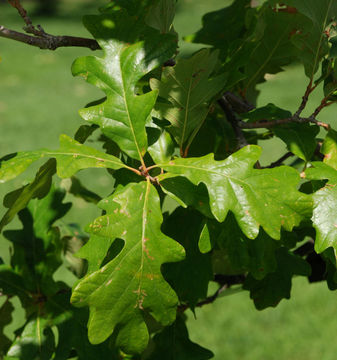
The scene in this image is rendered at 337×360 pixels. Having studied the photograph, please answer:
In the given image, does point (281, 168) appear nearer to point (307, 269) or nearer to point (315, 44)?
point (315, 44)

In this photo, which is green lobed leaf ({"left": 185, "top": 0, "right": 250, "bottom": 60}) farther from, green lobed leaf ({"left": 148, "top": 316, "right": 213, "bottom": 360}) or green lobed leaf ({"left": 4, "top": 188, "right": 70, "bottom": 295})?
green lobed leaf ({"left": 148, "top": 316, "right": 213, "bottom": 360})

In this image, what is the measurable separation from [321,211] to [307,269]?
452 mm

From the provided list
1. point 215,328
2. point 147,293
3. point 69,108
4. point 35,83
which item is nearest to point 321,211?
point 147,293

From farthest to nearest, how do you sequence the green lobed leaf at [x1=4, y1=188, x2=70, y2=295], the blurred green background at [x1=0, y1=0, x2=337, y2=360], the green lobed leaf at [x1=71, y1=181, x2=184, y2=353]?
the blurred green background at [x1=0, y1=0, x2=337, y2=360]
the green lobed leaf at [x1=4, y1=188, x2=70, y2=295]
the green lobed leaf at [x1=71, y1=181, x2=184, y2=353]

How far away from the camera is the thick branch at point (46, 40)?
1131 mm

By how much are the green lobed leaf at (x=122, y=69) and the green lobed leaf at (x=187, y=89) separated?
0.16 ft

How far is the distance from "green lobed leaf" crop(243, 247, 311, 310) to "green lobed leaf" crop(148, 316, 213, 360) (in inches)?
8.0

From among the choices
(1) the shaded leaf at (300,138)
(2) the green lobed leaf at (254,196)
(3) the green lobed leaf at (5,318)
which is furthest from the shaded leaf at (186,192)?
(3) the green lobed leaf at (5,318)

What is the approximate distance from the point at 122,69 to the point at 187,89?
0.15 metres

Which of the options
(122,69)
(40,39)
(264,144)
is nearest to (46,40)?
(40,39)

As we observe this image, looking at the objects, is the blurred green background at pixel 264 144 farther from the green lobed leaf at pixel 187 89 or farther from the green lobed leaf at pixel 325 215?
the green lobed leaf at pixel 325 215

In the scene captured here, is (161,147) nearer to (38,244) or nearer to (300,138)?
(300,138)

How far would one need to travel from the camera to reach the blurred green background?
4020 millimetres

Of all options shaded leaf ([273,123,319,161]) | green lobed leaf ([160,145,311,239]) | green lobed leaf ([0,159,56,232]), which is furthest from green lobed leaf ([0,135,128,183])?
shaded leaf ([273,123,319,161])
